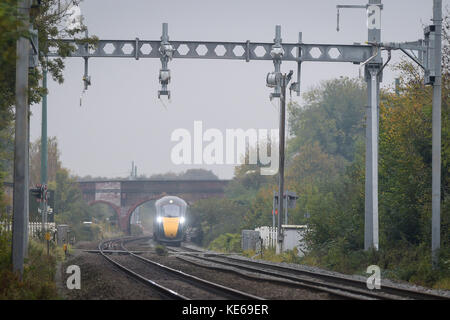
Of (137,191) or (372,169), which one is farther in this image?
(137,191)

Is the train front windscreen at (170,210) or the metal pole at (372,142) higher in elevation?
the metal pole at (372,142)

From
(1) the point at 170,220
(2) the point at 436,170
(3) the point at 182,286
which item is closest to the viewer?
(3) the point at 182,286

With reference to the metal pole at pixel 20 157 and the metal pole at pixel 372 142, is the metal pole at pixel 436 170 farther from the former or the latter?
the metal pole at pixel 20 157

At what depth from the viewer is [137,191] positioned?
86812mm

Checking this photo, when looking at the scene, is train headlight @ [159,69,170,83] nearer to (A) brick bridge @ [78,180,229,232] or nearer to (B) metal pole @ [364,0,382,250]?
(B) metal pole @ [364,0,382,250]

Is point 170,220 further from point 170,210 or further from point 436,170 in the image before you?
point 436,170

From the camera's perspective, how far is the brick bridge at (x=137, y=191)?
8362 cm

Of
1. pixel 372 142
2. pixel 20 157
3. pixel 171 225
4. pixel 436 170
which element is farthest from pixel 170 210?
pixel 20 157

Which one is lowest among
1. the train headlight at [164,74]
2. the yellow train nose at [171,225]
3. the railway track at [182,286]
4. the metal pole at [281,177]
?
the yellow train nose at [171,225]

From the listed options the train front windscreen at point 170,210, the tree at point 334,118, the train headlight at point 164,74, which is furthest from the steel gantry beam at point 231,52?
the tree at point 334,118

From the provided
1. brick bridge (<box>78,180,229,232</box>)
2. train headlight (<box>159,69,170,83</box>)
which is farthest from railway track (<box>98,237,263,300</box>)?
brick bridge (<box>78,180,229,232</box>)

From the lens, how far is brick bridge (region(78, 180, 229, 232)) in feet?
274

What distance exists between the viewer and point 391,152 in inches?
1037
